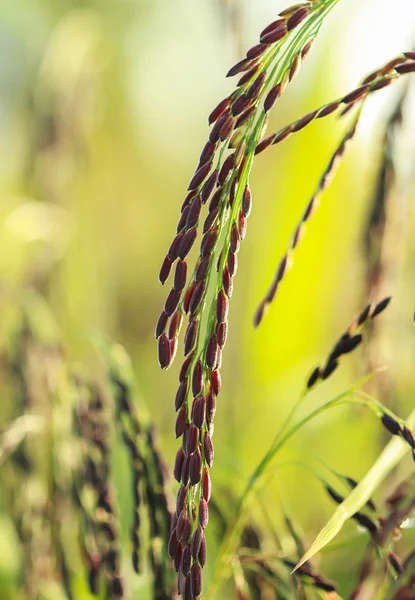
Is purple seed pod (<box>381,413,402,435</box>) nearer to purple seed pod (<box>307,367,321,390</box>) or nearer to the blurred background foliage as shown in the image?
→ purple seed pod (<box>307,367,321,390</box>)

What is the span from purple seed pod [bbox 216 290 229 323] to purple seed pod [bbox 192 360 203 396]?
31 millimetres

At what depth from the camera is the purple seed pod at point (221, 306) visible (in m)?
0.43

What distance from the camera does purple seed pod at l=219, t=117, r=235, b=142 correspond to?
16.4 inches

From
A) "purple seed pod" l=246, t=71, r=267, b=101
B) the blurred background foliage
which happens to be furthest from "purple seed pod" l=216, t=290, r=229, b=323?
the blurred background foliage

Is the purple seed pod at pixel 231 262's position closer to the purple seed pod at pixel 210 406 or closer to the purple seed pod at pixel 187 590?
the purple seed pod at pixel 210 406

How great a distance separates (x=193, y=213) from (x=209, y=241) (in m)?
0.02

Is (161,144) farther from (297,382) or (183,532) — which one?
(183,532)

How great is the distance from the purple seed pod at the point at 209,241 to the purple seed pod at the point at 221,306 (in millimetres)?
25

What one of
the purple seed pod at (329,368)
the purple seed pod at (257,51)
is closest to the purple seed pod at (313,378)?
the purple seed pod at (329,368)

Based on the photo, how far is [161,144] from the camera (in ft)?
10.4

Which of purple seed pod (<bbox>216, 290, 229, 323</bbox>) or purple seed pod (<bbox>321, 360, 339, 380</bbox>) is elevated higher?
purple seed pod (<bbox>216, 290, 229, 323</bbox>)

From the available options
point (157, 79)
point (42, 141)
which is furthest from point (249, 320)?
point (157, 79)

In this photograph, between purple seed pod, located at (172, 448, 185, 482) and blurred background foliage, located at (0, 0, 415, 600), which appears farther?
blurred background foliage, located at (0, 0, 415, 600)

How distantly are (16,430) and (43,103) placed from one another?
0.76 meters
